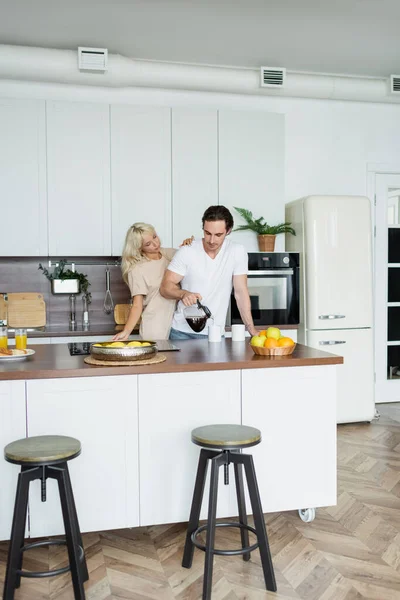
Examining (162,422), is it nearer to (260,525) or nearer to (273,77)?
(260,525)

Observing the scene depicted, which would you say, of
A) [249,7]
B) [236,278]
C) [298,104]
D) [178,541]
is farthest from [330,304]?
[178,541]

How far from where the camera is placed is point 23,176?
15.0ft

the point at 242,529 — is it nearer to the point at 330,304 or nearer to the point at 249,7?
the point at 330,304

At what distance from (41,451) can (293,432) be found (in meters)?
1.26

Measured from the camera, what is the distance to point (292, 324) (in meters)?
4.95

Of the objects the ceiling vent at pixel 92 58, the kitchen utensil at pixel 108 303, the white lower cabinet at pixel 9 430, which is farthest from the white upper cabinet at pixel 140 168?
the white lower cabinet at pixel 9 430

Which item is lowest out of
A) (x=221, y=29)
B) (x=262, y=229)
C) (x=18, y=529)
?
(x=18, y=529)

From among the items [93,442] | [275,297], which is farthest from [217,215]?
[275,297]

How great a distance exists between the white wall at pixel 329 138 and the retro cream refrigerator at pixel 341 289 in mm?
693

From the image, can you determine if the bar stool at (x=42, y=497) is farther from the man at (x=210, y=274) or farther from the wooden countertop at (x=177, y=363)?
the man at (x=210, y=274)

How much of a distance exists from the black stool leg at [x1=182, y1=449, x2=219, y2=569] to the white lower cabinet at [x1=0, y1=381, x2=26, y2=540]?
2.56 ft

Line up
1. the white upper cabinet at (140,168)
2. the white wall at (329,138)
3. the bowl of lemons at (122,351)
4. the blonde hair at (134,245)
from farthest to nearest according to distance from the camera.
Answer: the white wall at (329,138) → the white upper cabinet at (140,168) → the blonde hair at (134,245) → the bowl of lemons at (122,351)

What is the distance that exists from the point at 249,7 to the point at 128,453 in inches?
116

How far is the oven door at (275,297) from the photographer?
4.88m
